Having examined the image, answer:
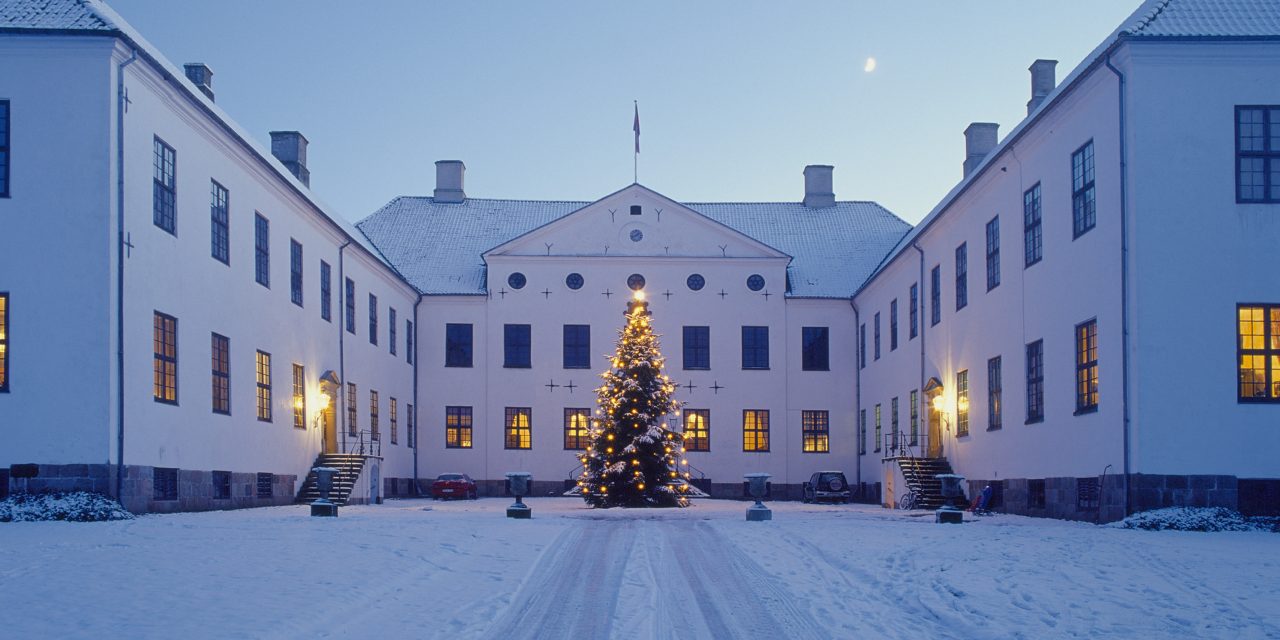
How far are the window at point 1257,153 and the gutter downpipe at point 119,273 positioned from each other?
18.8m

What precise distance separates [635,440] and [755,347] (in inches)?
550

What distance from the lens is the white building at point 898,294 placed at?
69.1 ft

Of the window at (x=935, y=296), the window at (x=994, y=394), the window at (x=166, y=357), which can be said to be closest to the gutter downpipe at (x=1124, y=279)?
the window at (x=994, y=394)

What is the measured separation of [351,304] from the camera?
37.8 metres

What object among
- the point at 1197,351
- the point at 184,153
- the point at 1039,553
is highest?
the point at 184,153

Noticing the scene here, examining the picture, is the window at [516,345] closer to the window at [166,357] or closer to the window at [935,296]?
the window at [935,296]

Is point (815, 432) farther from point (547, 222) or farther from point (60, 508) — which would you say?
point (60, 508)

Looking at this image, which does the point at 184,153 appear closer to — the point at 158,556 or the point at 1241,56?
the point at 158,556

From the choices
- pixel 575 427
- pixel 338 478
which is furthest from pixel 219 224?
pixel 575 427

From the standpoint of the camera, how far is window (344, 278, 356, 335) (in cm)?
3738

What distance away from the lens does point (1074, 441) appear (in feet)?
78.2

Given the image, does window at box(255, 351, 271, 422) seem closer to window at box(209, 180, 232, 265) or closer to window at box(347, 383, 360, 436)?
window at box(209, 180, 232, 265)

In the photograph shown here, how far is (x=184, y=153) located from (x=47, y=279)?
4459 millimetres

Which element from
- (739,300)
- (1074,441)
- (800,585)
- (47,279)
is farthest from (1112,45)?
(739,300)
